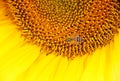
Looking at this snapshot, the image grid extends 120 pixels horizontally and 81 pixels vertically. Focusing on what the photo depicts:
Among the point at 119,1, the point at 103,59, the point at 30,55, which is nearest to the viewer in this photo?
the point at 119,1

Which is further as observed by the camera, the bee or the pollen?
the bee

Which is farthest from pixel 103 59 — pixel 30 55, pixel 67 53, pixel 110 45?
pixel 30 55

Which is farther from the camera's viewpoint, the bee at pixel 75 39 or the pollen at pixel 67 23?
the bee at pixel 75 39

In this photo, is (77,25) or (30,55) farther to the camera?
(30,55)

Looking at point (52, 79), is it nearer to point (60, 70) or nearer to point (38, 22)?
point (60, 70)
